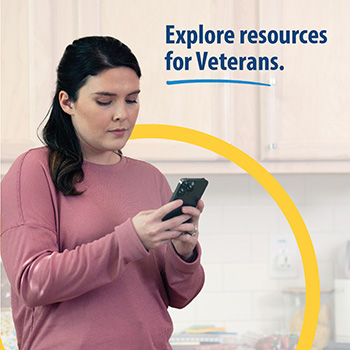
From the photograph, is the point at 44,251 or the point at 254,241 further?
the point at 254,241

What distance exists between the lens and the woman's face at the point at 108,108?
1.04 m

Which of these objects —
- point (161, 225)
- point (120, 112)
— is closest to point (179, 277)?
point (161, 225)

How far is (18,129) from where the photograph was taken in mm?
1885

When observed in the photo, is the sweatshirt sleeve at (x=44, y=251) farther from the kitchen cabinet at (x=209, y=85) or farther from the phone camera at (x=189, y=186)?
the kitchen cabinet at (x=209, y=85)

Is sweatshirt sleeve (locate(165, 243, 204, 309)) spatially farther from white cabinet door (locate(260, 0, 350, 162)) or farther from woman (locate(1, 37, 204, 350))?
white cabinet door (locate(260, 0, 350, 162))

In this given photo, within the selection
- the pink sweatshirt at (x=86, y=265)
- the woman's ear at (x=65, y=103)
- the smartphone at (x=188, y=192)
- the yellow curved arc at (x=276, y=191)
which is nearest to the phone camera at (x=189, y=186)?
the smartphone at (x=188, y=192)

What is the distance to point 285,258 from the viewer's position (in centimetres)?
226

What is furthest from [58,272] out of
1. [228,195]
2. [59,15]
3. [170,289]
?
[228,195]

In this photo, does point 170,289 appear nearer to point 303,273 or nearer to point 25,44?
point 25,44

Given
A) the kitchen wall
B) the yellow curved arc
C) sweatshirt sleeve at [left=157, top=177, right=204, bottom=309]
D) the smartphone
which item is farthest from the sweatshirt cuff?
the kitchen wall

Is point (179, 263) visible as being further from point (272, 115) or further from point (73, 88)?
point (272, 115)

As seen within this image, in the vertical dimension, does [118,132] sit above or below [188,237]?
above

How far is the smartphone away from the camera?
1.00 m

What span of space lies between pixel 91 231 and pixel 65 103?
0.72 feet
